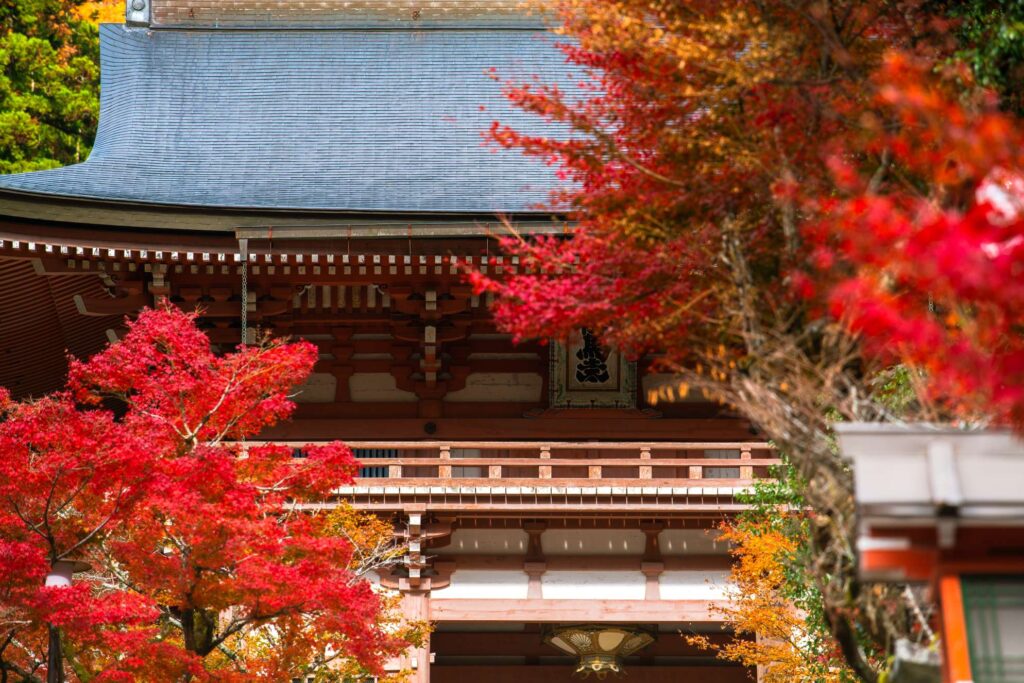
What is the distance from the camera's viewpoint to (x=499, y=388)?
18.9m

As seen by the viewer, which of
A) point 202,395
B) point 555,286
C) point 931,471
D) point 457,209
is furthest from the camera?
point 457,209

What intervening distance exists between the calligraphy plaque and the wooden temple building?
0.08 ft

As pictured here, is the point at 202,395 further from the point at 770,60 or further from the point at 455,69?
the point at 455,69

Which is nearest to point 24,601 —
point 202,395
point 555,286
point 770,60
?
point 202,395

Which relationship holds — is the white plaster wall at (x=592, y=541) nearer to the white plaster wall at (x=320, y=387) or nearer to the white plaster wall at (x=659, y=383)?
the white plaster wall at (x=659, y=383)

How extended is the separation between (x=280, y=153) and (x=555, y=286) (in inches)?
471

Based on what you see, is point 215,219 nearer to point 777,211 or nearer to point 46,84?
point 777,211

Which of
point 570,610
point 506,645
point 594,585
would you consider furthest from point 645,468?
point 506,645

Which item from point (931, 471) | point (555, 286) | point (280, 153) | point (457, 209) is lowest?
point (931, 471)

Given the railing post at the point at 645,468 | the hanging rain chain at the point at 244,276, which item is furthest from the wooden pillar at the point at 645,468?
the hanging rain chain at the point at 244,276

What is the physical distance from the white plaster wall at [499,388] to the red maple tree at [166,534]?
5354 mm

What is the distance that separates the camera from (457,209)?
62.8ft

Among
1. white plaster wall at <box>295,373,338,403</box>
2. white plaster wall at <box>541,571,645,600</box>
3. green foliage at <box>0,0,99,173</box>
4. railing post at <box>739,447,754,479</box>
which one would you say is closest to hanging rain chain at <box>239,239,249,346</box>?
white plaster wall at <box>295,373,338,403</box>

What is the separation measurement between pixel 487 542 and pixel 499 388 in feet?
7.47
